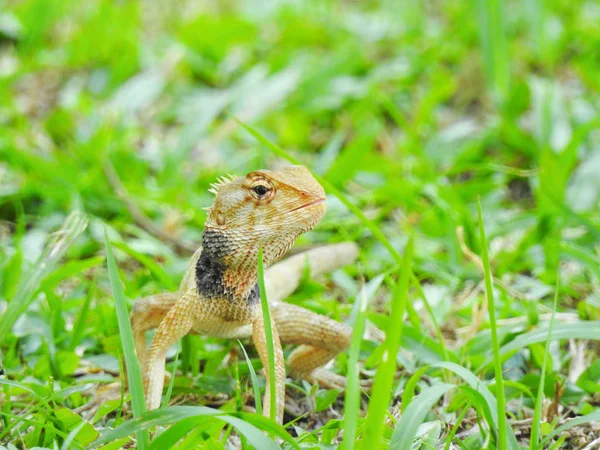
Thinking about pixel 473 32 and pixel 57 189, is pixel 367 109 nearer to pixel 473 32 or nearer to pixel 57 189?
pixel 473 32

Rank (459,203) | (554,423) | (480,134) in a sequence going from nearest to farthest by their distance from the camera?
(554,423)
(459,203)
(480,134)

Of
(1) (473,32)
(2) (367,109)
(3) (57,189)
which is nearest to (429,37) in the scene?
(1) (473,32)

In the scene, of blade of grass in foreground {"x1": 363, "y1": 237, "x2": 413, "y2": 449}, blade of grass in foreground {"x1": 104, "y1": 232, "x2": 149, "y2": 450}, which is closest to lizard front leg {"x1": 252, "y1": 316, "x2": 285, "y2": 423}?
blade of grass in foreground {"x1": 104, "y1": 232, "x2": 149, "y2": 450}

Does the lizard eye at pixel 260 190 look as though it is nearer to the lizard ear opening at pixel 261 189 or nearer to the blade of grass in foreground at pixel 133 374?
the lizard ear opening at pixel 261 189

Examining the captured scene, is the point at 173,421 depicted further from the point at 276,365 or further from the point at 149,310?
the point at 149,310

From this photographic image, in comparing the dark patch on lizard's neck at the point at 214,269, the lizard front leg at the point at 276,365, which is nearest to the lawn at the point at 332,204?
the lizard front leg at the point at 276,365

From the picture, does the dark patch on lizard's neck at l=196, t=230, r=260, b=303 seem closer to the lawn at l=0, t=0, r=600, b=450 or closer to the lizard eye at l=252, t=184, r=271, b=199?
the lizard eye at l=252, t=184, r=271, b=199
